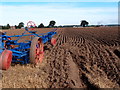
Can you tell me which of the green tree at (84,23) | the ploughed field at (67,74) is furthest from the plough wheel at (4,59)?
the green tree at (84,23)

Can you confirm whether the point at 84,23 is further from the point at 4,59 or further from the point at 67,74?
the point at 4,59

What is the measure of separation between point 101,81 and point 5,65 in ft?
8.43

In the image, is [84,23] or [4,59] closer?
[4,59]

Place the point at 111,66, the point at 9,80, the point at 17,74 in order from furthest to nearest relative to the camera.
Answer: the point at 111,66 → the point at 17,74 → the point at 9,80

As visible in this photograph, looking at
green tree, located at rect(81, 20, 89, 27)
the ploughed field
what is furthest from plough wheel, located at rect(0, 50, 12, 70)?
green tree, located at rect(81, 20, 89, 27)

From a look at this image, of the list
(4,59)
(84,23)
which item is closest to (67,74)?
(4,59)

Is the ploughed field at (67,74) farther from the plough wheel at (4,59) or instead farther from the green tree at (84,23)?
the green tree at (84,23)

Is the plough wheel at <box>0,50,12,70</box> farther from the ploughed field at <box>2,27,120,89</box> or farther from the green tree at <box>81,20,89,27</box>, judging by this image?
the green tree at <box>81,20,89,27</box>

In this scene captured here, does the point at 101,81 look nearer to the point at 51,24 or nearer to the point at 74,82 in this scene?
the point at 74,82

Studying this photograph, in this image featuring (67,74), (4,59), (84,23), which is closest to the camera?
(4,59)

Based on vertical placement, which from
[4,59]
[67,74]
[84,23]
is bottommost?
[67,74]

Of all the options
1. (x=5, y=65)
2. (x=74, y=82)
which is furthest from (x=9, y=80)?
(x=74, y=82)

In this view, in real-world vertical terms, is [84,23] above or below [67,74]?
above

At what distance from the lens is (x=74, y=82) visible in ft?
16.4
